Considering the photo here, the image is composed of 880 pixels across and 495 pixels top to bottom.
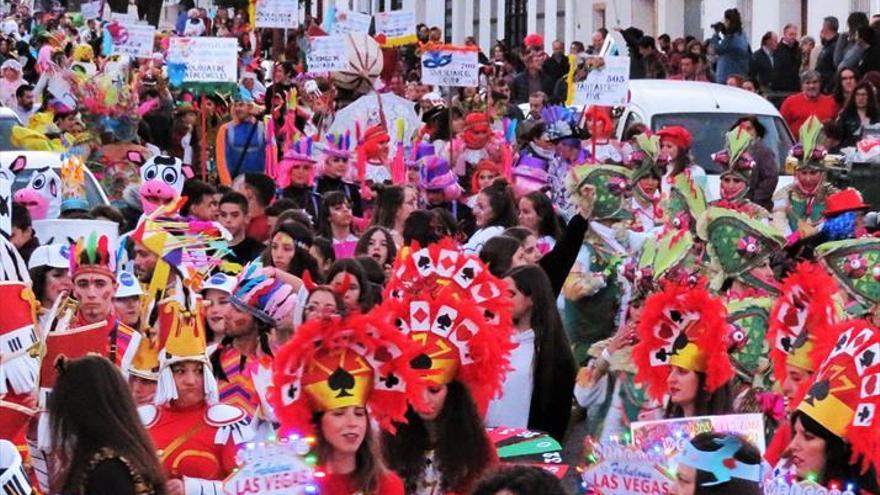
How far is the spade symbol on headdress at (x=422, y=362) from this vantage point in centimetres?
782

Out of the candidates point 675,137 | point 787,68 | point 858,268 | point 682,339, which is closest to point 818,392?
point 682,339

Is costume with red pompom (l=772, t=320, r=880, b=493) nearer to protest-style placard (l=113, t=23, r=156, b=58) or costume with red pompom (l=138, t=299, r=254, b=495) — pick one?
costume with red pompom (l=138, t=299, r=254, b=495)

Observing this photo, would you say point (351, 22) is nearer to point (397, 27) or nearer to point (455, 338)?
point (397, 27)

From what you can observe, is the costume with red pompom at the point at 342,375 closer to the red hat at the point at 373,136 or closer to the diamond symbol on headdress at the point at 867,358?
the diamond symbol on headdress at the point at 867,358

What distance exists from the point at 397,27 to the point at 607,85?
14.8 feet

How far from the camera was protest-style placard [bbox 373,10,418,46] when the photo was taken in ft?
71.8

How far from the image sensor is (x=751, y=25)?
33938mm

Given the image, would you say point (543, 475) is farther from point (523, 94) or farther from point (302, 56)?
point (302, 56)

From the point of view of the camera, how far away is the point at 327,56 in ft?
66.9

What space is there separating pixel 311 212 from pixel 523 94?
43.9ft

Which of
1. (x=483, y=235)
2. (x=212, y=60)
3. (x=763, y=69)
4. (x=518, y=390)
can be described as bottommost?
(x=518, y=390)

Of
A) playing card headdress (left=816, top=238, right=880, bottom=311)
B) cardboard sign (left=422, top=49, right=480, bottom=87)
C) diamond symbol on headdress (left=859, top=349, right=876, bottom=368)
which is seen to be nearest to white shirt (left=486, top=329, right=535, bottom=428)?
playing card headdress (left=816, top=238, right=880, bottom=311)

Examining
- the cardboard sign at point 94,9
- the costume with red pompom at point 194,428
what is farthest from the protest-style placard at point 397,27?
the cardboard sign at point 94,9

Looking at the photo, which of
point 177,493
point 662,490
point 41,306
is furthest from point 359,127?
point 662,490
